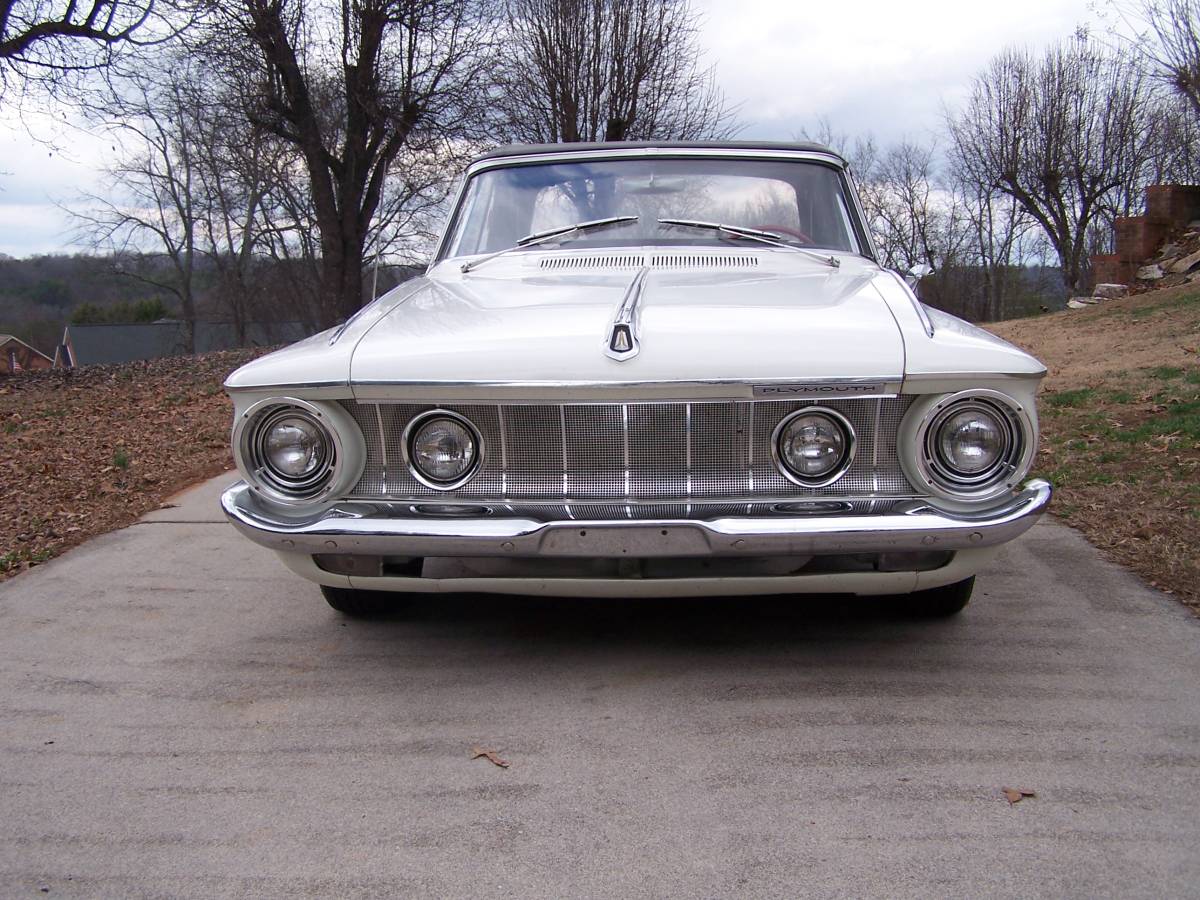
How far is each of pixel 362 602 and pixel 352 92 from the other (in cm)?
1237

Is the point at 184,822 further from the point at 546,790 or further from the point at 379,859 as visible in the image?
the point at 546,790

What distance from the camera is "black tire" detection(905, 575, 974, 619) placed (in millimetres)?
3086

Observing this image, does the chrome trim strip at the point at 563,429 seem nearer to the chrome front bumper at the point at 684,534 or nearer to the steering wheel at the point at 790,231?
the chrome front bumper at the point at 684,534

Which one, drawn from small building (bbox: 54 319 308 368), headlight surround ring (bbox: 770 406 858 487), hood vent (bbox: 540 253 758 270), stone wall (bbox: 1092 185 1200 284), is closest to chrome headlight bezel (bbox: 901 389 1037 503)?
headlight surround ring (bbox: 770 406 858 487)

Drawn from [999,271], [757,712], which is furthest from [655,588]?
[999,271]

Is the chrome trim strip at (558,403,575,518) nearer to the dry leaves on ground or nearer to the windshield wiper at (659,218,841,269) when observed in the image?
the windshield wiper at (659,218,841,269)

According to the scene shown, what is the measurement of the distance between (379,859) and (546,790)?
414mm

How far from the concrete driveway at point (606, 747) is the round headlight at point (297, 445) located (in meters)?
0.66

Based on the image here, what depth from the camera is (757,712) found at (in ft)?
8.53

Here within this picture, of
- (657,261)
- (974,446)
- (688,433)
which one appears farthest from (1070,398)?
(688,433)

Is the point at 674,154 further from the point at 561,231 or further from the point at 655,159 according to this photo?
the point at 561,231

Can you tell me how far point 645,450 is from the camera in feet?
8.48

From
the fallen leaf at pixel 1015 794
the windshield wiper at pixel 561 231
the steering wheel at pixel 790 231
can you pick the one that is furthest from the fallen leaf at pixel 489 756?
the steering wheel at pixel 790 231

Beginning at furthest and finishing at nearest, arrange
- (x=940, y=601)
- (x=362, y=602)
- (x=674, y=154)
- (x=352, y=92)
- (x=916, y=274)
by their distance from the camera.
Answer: (x=352, y=92) → (x=674, y=154) → (x=916, y=274) → (x=362, y=602) → (x=940, y=601)
